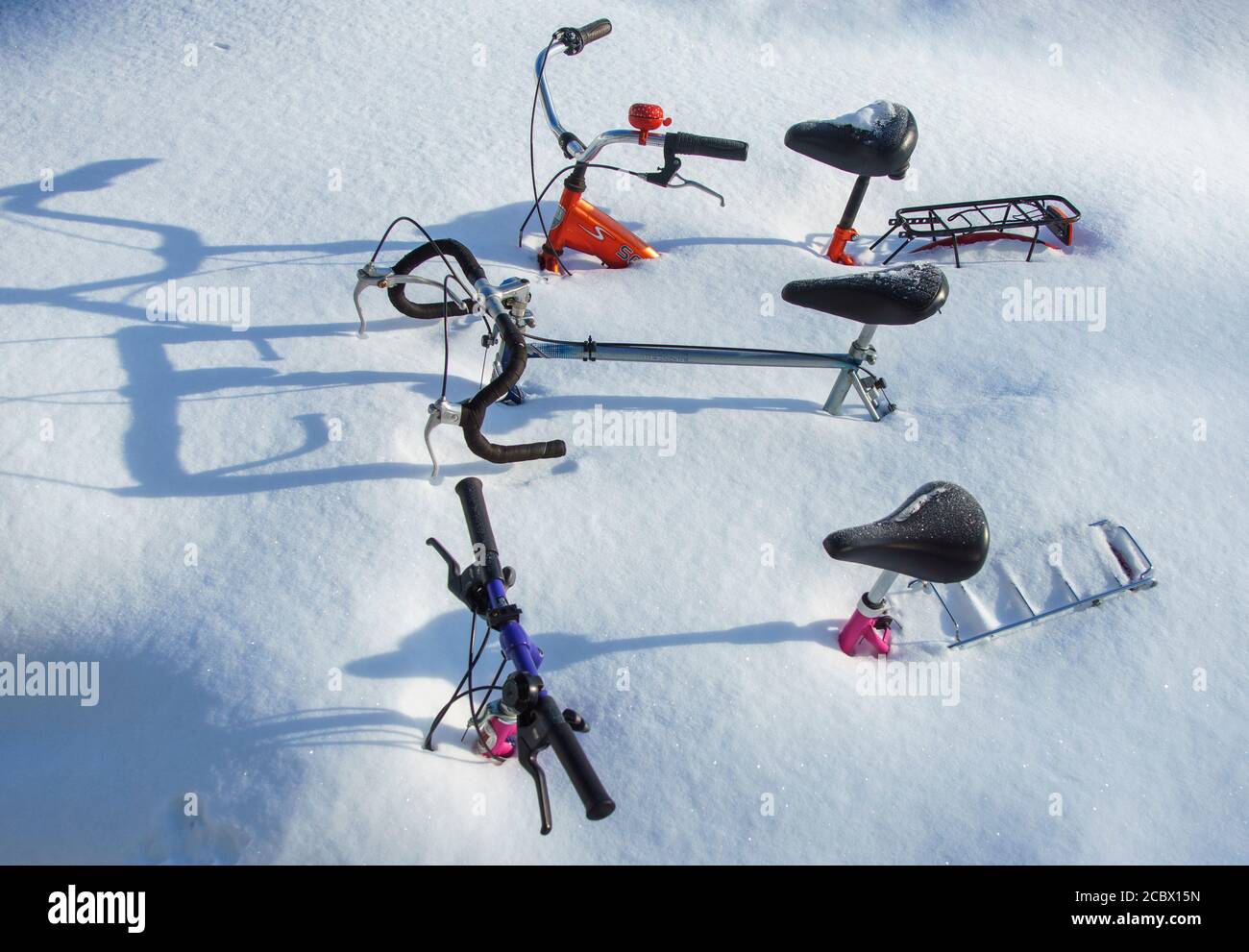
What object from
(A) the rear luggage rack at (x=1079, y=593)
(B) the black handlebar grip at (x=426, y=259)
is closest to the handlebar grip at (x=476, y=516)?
(B) the black handlebar grip at (x=426, y=259)

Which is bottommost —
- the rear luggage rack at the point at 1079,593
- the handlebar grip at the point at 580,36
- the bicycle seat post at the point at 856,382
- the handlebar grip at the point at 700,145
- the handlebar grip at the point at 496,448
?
the rear luggage rack at the point at 1079,593

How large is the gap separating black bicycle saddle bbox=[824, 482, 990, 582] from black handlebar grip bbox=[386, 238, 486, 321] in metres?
1.82

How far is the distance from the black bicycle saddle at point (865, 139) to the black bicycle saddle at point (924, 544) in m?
2.27

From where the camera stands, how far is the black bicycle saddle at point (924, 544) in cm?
279

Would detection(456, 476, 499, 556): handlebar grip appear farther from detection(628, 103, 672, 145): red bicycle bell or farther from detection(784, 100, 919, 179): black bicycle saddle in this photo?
detection(784, 100, 919, 179): black bicycle saddle

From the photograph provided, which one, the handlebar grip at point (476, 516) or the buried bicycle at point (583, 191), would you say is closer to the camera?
the handlebar grip at point (476, 516)

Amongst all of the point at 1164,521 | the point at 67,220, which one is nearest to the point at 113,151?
the point at 67,220

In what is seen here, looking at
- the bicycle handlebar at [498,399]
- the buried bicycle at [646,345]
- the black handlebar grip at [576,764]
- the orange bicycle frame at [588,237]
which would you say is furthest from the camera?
the orange bicycle frame at [588,237]

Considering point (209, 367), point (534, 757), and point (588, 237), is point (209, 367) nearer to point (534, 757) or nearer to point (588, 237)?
point (588, 237)

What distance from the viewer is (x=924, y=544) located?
280cm

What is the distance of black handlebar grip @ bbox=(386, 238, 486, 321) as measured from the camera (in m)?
3.59

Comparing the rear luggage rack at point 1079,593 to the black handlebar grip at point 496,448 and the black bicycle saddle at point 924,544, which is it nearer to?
the black bicycle saddle at point 924,544

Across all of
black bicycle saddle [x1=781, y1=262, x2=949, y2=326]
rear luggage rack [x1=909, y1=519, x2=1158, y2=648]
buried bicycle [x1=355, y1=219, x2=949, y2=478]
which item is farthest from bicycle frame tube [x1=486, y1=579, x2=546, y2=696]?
black bicycle saddle [x1=781, y1=262, x2=949, y2=326]

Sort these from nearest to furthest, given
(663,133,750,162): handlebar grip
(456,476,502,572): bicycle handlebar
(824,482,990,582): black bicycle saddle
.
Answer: (456,476,502,572): bicycle handlebar
(824,482,990,582): black bicycle saddle
(663,133,750,162): handlebar grip
